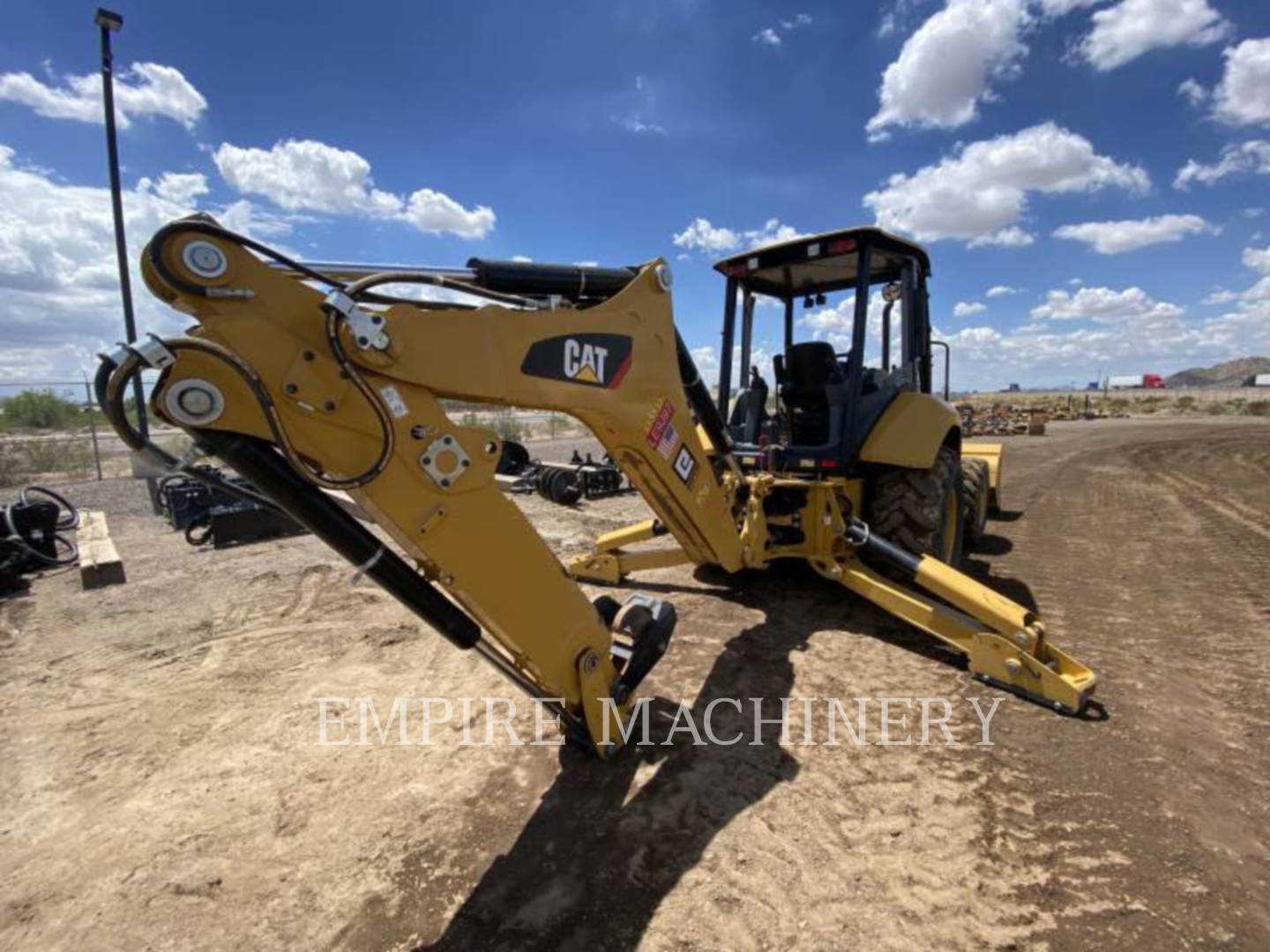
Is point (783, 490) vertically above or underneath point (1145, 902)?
above

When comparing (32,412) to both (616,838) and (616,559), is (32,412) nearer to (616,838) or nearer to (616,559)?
(616,559)

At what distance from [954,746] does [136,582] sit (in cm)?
700

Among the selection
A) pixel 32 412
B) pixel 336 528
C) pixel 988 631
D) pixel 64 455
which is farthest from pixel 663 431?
pixel 32 412

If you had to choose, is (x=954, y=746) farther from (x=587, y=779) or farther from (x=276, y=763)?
(x=276, y=763)

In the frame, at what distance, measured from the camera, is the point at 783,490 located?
5.07 m

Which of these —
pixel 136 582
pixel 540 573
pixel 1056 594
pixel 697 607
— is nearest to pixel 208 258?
pixel 540 573

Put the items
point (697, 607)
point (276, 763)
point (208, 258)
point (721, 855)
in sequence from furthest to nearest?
point (697, 607) → point (276, 763) → point (721, 855) → point (208, 258)

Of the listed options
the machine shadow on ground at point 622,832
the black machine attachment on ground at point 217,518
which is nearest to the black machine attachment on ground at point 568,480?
the black machine attachment on ground at point 217,518

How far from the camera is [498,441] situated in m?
2.40

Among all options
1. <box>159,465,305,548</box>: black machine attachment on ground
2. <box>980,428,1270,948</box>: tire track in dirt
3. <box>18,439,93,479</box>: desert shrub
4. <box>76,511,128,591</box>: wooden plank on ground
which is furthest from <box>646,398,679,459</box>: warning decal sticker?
<box>18,439,93,479</box>: desert shrub

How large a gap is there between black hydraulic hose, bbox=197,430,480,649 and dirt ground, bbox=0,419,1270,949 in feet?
3.19

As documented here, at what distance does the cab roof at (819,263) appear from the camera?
5035 millimetres

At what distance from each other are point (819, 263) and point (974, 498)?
3376 mm

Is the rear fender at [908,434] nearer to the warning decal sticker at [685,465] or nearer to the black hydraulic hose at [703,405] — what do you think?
the black hydraulic hose at [703,405]
